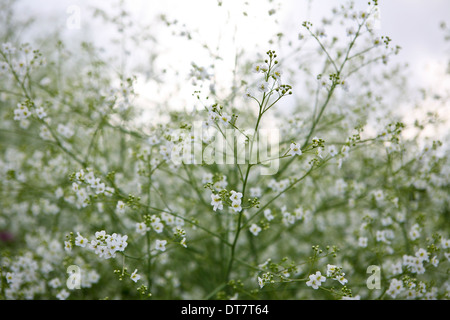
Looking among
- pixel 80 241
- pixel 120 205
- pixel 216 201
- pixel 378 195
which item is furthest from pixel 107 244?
pixel 378 195

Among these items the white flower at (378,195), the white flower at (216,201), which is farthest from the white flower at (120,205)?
the white flower at (378,195)

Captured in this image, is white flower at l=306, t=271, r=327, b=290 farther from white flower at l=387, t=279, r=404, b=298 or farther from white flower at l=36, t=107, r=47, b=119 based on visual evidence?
white flower at l=36, t=107, r=47, b=119

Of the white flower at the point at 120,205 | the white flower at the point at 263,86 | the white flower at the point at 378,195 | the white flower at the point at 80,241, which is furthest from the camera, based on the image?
the white flower at the point at 378,195

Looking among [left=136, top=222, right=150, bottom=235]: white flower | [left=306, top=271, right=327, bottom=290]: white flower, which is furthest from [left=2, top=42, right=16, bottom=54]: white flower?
[left=306, top=271, right=327, bottom=290]: white flower

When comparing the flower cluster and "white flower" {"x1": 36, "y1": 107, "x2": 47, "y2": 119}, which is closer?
the flower cluster

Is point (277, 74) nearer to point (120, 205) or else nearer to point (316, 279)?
point (316, 279)

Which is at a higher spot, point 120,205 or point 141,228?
point 120,205

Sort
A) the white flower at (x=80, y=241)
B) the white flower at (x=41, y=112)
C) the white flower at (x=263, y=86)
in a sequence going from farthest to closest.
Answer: the white flower at (x=41, y=112) < the white flower at (x=80, y=241) < the white flower at (x=263, y=86)

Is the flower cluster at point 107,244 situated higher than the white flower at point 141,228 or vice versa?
the white flower at point 141,228

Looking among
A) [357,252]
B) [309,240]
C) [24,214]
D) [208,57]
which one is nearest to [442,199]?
[357,252]

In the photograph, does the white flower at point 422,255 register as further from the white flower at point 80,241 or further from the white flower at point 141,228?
the white flower at point 80,241

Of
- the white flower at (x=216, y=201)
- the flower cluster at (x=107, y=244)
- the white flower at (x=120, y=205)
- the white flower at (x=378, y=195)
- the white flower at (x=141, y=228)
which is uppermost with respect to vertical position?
the white flower at (x=378, y=195)
